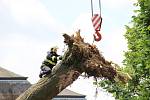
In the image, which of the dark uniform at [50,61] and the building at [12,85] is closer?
→ the dark uniform at [50,61]

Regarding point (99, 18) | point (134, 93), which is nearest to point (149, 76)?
point (134, 93)

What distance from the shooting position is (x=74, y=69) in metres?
9.30

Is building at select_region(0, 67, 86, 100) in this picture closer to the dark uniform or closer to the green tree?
the green tree

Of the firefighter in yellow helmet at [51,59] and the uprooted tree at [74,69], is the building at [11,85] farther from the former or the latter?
the uprooted tree at [74,69]

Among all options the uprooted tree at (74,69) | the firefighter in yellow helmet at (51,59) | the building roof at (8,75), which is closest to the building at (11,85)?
the building roof at (8,75)

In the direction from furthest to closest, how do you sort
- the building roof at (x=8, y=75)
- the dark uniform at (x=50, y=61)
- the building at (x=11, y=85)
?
the building roof at (x=8, y=75)
the building at (x=11, y=85)
the dark uniform at (x=50, y=61)

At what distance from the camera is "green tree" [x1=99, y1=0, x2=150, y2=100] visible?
2808cm

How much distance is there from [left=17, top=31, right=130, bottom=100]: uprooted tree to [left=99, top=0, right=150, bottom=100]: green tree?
16.9 m

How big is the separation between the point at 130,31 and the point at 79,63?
23254 millimetres

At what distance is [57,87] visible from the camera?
30.0 feet

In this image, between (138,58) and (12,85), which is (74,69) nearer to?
(138,58)

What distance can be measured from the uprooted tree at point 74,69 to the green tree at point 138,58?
16855mm

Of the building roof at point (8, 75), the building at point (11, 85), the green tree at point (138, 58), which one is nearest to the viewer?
the green tree at point (138, 58)

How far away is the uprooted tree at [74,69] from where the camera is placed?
30.2ft
